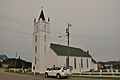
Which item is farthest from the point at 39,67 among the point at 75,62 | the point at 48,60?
the point at 75,62

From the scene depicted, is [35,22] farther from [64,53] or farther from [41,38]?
[64,53]

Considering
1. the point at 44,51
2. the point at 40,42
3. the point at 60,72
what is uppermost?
the point at 40,42

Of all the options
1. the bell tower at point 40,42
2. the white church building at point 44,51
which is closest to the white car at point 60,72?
the white church building at point 44,51

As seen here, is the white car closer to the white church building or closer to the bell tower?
the white church building

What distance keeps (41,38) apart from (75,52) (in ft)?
51.8

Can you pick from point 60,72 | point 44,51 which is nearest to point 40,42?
point 44,51

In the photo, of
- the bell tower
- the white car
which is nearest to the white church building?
the bell tower

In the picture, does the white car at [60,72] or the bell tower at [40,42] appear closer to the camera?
the white car at [60,72]

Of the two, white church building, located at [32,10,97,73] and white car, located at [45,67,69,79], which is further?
white church building, located at [32,10,97,73]

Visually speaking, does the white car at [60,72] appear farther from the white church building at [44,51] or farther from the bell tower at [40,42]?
the bell tower at [40,42]

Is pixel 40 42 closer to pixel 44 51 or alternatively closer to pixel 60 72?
pixel 44 51

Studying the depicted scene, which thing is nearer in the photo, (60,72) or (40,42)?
(60,72)

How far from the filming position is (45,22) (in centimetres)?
6306

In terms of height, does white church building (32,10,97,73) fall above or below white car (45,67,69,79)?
above
